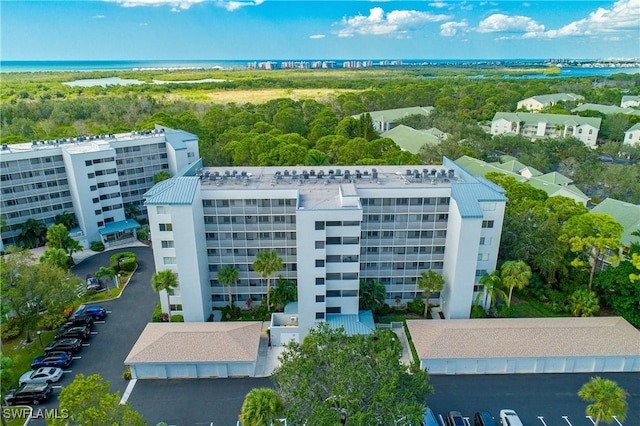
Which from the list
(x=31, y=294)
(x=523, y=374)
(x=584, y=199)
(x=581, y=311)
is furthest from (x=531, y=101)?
(x=31, y=294)

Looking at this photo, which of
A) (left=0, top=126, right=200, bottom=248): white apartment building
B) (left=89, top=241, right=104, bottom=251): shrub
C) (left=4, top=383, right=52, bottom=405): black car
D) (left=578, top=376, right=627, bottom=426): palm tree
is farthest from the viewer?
(left=89, top=241, right=104, bottom=251): shrub

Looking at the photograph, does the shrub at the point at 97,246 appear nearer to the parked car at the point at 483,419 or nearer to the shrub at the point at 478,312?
the shrub at the point at 478,312

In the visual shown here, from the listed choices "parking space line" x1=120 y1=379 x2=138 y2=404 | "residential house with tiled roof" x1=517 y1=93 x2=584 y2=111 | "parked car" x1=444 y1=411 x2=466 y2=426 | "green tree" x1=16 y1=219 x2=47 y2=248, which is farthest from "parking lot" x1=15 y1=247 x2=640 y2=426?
"residential house with tiled roof" x1=517 y1=93 x2=584 y2=111

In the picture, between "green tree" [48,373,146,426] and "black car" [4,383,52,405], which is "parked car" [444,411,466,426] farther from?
"black car" [4,383,52,405]

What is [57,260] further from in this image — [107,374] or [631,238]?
[631,238]

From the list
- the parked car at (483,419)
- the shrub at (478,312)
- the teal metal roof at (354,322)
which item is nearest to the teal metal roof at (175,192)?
the teal metal roof at (354,322)

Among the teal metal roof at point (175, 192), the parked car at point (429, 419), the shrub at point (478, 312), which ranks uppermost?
the teal metal roof at point (175, 192)

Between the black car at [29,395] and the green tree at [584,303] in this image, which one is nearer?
the black car at [29,395]
